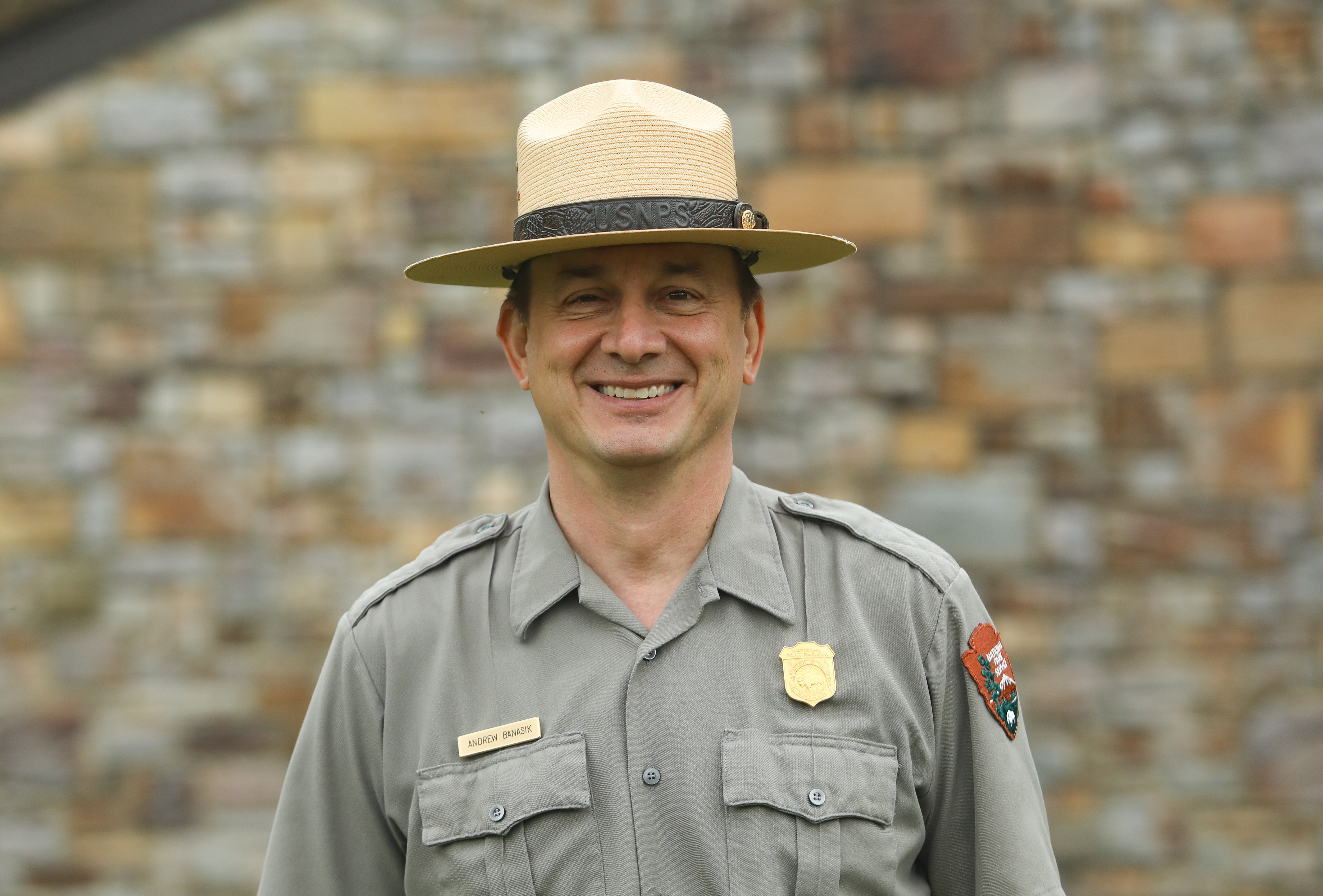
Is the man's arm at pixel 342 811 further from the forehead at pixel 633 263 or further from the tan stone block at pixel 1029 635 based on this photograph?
the tan stone block at pixel 1029 635

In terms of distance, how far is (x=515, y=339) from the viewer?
6.72ft

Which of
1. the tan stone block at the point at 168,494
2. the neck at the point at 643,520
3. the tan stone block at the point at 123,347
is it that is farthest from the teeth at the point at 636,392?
the tan stone block at the point at 123,347

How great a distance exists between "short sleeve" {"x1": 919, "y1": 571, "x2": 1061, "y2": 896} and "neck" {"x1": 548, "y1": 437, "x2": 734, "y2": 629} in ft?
1.27

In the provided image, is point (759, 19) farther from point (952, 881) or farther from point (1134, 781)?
point (952, 881)

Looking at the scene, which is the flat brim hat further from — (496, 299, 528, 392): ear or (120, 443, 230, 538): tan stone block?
(120, 443, 230, 538): tan stone block

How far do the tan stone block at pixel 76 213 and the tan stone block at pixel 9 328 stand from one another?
136mm

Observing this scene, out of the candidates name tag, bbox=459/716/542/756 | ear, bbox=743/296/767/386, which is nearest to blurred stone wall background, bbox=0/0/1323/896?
ear, bbox=743/296/767/386

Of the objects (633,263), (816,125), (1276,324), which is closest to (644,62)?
(816,125)

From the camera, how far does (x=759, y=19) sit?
4.15 meters

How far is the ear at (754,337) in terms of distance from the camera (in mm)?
2059

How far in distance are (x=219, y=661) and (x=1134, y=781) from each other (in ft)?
9.68

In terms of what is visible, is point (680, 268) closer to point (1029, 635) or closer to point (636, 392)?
point (636, 392)

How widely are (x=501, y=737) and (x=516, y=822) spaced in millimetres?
120

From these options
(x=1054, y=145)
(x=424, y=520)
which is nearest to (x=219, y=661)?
(x=424, y=520)
